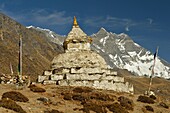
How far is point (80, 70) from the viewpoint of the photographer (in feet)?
123

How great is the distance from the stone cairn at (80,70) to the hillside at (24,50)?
7259 cm

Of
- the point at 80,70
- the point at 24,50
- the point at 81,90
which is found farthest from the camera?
the point at 24,50

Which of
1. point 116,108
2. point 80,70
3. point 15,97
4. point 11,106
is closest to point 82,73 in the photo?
point 80,70

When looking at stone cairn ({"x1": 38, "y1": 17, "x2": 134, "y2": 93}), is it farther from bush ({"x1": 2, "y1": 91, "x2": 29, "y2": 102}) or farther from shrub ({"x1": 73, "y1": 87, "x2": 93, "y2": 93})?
bush ({"x1": 2, "y1": 91, "x2": 29, "y2": 102})

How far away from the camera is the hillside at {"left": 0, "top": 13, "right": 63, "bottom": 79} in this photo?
130125 millimetres

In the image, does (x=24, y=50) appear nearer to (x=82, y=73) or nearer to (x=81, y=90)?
(x=82, y=73)

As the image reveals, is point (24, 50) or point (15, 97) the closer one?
point (15, 97)

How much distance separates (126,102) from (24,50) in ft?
440

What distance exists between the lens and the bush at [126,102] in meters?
30.9

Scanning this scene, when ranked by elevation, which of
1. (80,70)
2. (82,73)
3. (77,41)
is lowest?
(82,73)

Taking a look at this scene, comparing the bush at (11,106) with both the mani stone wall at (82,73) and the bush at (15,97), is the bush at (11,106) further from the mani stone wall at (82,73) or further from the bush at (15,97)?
the mani stone wall at (82,73)

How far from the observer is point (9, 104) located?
916 inches

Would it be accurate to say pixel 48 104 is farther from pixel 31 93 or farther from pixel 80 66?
pixel 80 66

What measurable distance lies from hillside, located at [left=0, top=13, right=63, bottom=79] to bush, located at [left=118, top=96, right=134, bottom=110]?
81534 mm
